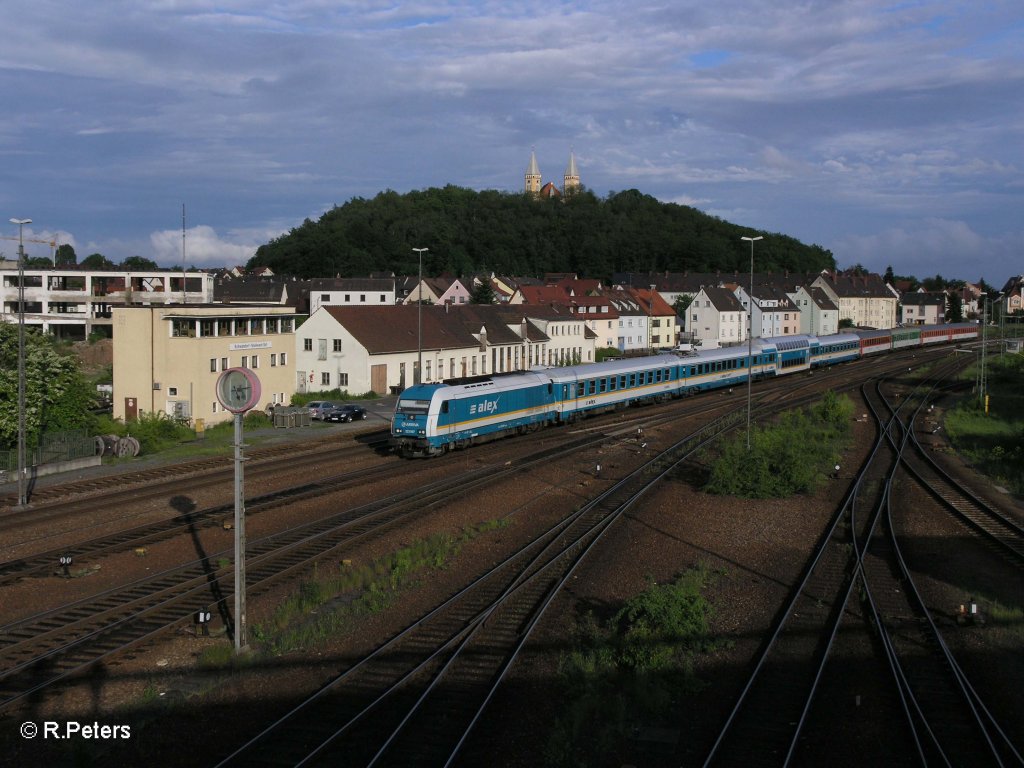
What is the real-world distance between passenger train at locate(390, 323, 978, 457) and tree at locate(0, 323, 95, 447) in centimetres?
1204

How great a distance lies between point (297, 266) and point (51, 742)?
147001 millimetres

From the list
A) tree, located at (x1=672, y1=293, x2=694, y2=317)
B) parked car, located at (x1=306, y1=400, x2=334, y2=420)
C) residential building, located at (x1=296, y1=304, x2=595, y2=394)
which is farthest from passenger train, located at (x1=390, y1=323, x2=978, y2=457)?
tree, located at (x1=672, y1=293, x2=694, y2=317)

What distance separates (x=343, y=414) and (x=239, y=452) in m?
30.7

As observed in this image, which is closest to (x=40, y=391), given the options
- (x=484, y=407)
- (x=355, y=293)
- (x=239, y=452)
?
(x=484, y=407)

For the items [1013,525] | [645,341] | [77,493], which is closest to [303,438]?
[77,493]

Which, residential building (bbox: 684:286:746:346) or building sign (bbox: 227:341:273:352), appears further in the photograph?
residential building (bbox: 684:286:746:346)

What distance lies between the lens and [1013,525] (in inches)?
949

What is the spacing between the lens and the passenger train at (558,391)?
33344mm

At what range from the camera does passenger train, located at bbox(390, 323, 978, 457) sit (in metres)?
33.3

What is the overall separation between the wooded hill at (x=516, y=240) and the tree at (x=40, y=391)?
113457 mm

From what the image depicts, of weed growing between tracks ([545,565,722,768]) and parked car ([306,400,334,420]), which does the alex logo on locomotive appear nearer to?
parked car ([306,400,334,420])

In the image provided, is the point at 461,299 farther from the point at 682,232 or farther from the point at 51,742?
the point at 51,742

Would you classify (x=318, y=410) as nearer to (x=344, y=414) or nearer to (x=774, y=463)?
(x=344, y=414)

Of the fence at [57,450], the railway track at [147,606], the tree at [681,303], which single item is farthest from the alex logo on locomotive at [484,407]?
the tree at [681,303]
